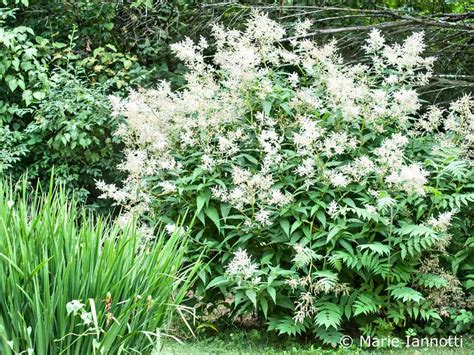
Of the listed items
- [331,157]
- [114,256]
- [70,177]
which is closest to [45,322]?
[114,256]

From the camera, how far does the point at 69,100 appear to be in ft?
28.1

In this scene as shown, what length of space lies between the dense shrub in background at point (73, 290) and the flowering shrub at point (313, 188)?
6.61ft

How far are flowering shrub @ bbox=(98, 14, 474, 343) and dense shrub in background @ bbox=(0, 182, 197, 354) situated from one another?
6.61 feet

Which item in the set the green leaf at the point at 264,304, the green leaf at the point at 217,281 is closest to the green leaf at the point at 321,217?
the green leaf at the point at 264,304

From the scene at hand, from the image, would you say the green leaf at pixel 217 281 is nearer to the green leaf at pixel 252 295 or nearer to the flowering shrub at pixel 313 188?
the flowering shrub at pixel 313 188

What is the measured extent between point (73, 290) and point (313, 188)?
10.0 ft

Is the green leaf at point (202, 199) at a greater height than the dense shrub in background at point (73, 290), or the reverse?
the dense shrub in background at point (73, 290)

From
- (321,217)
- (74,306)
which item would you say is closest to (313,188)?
(321,217)

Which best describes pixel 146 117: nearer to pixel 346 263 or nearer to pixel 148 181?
pixel 148 181

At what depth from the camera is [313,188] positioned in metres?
5.71

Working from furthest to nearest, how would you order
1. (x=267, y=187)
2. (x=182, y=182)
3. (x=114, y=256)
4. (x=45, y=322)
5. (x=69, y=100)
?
(x=69, y=100)
(x=182, y=182)
(x=267, y=187)
(x=114, y=256)
(x=45, y=322)

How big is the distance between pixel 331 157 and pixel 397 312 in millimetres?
1475

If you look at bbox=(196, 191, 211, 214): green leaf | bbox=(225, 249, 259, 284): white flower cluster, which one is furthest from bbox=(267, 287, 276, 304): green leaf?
bbox=(196, 191, 211, 214): green leaf

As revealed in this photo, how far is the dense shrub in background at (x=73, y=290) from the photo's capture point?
2.93 m
